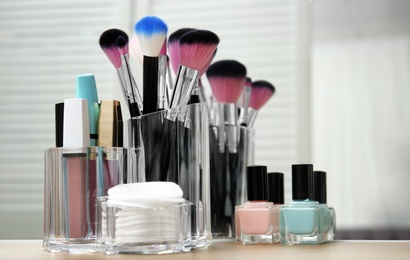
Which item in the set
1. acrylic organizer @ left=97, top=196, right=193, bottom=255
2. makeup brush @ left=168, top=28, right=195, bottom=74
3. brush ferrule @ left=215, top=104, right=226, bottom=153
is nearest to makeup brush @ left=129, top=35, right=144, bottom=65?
makeup brush @ left=168, top=28, right=195, bottom=74

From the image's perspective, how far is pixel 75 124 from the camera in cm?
76

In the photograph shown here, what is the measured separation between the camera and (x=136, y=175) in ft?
2.55

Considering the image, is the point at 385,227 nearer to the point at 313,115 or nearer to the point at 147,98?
the point at 313,115

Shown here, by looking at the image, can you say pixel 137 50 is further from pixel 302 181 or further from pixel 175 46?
pixel 302 181

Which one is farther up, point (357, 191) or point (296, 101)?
point (296, 101)

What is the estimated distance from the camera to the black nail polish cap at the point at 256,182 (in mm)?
851

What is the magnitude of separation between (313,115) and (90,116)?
18.0 inches

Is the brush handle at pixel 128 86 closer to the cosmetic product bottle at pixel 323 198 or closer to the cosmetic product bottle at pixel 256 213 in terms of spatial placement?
the cosmetic product bottle at pixel 256 213

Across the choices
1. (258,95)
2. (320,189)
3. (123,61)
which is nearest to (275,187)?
(320,189)

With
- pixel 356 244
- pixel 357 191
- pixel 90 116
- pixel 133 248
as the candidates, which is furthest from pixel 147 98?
pixel 357 191

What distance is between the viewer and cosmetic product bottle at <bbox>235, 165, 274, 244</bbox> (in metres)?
0.85

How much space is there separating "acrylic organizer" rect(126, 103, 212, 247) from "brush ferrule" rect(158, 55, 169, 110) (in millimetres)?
34

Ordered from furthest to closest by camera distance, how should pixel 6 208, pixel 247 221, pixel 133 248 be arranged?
pixel 6 208 < pixel 247 221 < pixel 133 248

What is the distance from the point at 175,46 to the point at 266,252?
290 millimetres
